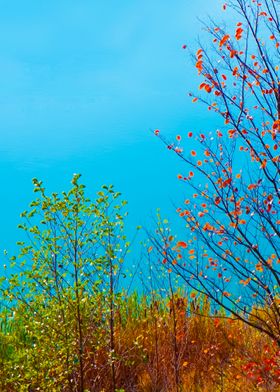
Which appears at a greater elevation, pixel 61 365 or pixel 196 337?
pixel 196 337

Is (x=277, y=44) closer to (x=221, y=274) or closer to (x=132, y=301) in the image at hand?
(x=221, y=274)

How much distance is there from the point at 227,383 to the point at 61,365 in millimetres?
1960

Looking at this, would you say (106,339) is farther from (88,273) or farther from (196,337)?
(196,337)

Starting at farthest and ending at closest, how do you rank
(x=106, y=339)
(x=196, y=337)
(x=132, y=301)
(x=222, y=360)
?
(x=132, y=301) → (x=196, y=337) → (x=222, y=360) → (x=106, y=339)

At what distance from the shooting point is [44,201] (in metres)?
6.36

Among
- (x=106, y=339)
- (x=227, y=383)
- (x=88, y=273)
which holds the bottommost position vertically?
(x=227, y=383)

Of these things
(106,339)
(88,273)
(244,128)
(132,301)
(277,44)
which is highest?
(277,44)

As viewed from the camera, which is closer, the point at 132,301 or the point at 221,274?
the point at 221,274

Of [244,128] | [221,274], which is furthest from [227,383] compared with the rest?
[244,128]

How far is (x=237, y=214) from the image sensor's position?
6.30 meters

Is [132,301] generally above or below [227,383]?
above

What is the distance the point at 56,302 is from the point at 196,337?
3.22 metres

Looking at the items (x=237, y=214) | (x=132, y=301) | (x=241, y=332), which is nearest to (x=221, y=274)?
(x=237, y=214)

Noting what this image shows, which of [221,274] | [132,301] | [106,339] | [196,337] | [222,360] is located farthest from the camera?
[132,301]
